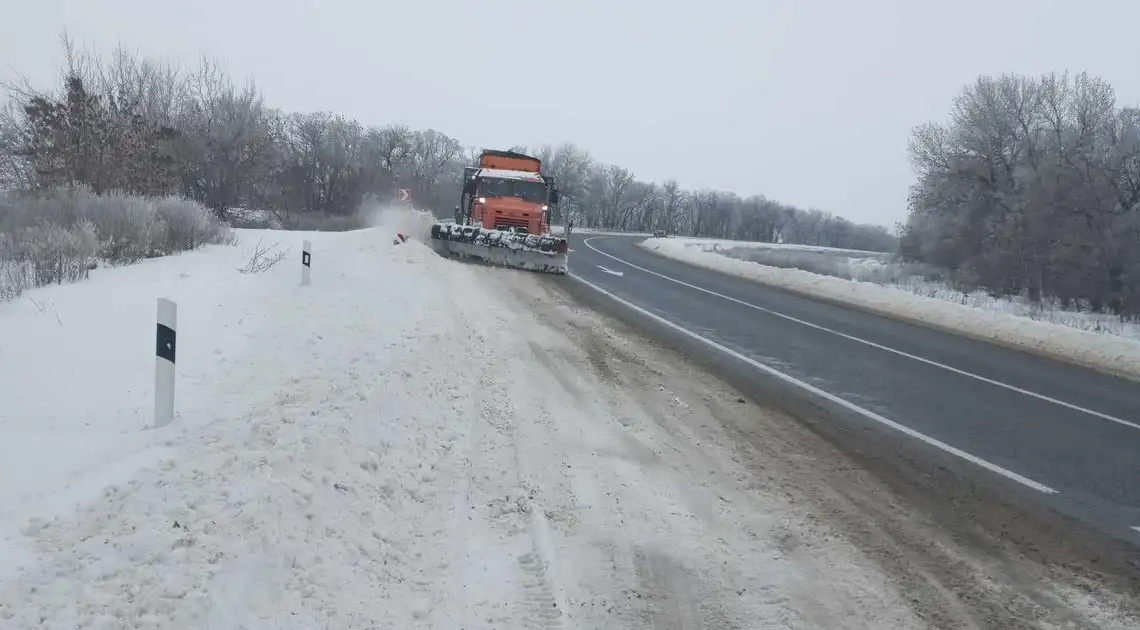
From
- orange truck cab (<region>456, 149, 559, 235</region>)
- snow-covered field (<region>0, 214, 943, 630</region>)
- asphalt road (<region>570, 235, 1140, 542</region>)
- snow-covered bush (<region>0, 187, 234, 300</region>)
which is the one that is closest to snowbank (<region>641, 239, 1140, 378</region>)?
asphalt road (<region>570, 235, 1140, 542</region>)

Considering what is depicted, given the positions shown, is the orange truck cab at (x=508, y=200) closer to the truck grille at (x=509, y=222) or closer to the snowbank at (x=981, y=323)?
the truck grille at (x=509, y=222)

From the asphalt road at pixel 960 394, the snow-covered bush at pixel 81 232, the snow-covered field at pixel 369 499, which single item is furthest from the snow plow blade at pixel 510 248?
the snow-covered field at pixel 369 499

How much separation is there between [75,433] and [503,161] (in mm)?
18544

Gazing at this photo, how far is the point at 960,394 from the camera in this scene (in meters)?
8.24

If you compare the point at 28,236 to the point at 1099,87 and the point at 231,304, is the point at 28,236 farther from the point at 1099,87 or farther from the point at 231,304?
the point at 1099,87

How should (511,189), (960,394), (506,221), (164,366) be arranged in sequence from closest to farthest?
(164,366)
(960,394)
(506,221)
(511,189)

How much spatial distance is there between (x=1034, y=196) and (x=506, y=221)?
849 inches

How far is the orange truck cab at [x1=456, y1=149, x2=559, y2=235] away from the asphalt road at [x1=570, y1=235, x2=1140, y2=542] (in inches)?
240

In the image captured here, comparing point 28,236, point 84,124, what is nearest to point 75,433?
point 28,236

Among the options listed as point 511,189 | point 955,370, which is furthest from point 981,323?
point 511,189

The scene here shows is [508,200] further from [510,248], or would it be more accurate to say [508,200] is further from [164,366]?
[164,366]

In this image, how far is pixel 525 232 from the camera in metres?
19.8

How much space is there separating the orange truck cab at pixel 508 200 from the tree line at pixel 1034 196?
780 inches

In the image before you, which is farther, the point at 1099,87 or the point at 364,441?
the point at 1099,87
